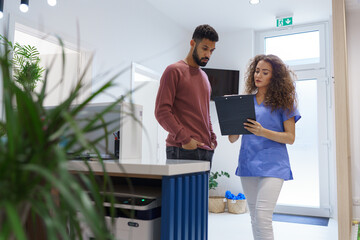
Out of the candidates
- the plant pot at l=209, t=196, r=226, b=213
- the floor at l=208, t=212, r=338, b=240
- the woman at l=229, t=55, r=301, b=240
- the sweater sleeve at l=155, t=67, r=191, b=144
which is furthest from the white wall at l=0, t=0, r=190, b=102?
the plant pot at l=209, t=196, r=226, b=213

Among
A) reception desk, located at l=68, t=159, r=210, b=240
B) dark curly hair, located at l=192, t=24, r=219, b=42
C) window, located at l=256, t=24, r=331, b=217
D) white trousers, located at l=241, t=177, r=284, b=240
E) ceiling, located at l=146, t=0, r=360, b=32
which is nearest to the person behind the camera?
reception desk, located at l=68, t=159, r=210, b=240

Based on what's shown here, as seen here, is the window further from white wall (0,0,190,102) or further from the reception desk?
the reception desk

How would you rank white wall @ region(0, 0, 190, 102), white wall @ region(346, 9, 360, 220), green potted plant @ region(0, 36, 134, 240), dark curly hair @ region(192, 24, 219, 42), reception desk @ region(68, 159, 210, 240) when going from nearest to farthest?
green potted plant @ region(0, 36, 134, 240) < reception desk @ region(68, 159, 210, 240) < dark curly hair @ region(192, 24, 219, 42) < white wall @ region(346, 9, 360, 220) < white wall @ region(0, 0, 190, 102)

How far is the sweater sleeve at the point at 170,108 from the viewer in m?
1.82

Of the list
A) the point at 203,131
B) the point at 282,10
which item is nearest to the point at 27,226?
the point at 203,131

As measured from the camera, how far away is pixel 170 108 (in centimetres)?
187

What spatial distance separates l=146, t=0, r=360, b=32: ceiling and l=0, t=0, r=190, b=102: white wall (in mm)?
235

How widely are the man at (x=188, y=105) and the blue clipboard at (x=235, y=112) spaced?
10 centimetres

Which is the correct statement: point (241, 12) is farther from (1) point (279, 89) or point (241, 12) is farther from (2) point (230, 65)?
(1) point (279, 89)

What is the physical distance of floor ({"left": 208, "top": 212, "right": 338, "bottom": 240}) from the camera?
11.3 feet

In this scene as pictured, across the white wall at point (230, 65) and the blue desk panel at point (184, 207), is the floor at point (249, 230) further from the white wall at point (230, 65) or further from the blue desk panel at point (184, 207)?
the blue desk panel at point (184, 207)

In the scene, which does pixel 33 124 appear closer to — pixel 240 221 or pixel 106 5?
pixel 106 5

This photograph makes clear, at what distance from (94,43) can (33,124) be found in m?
3.21

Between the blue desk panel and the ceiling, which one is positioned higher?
the ceiling
